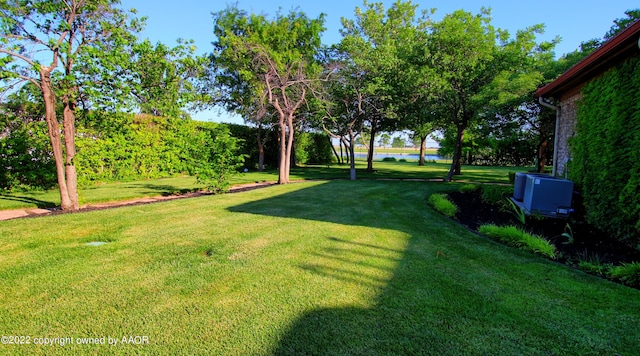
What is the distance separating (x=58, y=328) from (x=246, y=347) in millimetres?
1289

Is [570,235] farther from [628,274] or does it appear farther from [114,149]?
[114,149]

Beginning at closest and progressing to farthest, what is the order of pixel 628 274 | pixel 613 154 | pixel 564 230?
pixel 628 274
pixel 613 154
pixel 564 230

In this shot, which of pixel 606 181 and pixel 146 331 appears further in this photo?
pixel 606 181

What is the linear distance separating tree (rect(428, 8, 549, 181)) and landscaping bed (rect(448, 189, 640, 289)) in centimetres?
450

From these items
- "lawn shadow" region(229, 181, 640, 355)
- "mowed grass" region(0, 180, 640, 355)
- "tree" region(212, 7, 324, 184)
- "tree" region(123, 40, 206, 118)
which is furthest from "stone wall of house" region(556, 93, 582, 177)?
"tree" region(123, 40, 206, 118)

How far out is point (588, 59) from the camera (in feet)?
16.2

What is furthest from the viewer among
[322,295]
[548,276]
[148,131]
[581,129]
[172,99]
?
[148,131]

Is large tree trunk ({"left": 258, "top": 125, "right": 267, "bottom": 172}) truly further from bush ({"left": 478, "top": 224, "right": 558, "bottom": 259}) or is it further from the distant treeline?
bush ({"left": 478, "top": 224, "right": 558, "bottom": 259})

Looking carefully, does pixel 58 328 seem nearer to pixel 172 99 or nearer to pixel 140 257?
pixel 140 257

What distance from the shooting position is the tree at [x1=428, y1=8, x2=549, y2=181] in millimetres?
9672

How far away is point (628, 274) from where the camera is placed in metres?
2.96

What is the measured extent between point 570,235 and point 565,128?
426cm

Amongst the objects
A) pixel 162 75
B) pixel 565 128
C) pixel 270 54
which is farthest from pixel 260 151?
pixel 565 128

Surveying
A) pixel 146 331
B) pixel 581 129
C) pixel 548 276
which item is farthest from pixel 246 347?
pixel 581 129
